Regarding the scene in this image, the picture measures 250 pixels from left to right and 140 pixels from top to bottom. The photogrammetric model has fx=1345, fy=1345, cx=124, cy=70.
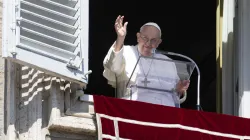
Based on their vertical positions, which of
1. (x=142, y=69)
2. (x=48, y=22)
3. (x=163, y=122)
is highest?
(x=48, y=22)

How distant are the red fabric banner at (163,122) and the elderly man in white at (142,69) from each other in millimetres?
370

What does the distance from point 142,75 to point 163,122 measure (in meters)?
0.57

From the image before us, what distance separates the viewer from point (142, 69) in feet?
32.7

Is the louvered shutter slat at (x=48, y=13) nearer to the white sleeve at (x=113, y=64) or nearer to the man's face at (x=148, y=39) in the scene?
the white sleeve at (x=113, y=64)

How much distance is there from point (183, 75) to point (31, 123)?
1434mm

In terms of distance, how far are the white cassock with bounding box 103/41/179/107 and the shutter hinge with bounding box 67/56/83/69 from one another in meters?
0.44

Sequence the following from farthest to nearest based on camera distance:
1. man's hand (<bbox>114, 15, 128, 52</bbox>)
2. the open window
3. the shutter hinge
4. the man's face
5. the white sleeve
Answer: the man's face
the white sleeve
man's hand (<bbox>114, 15, 128, 52</bbox>)
the shutter hinge
the open window

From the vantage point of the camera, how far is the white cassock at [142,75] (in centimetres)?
988

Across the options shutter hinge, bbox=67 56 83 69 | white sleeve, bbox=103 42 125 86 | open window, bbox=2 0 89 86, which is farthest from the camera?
white sleeve, bbox=103 42 125 86

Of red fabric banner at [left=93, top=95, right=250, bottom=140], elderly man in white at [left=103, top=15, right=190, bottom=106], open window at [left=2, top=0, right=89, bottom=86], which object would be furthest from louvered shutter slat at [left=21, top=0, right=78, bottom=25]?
red fabric banner at [left=93, top=95, right=250, bottom=140]

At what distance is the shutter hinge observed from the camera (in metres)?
9.29

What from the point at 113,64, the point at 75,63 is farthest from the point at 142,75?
the point at 75,63

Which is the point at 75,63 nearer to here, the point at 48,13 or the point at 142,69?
the point at 48,13

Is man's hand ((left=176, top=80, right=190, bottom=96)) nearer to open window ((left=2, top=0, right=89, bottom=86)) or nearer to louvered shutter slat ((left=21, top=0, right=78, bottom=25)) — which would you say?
open window ((left=2, top=0, right=89, bottom=86))
